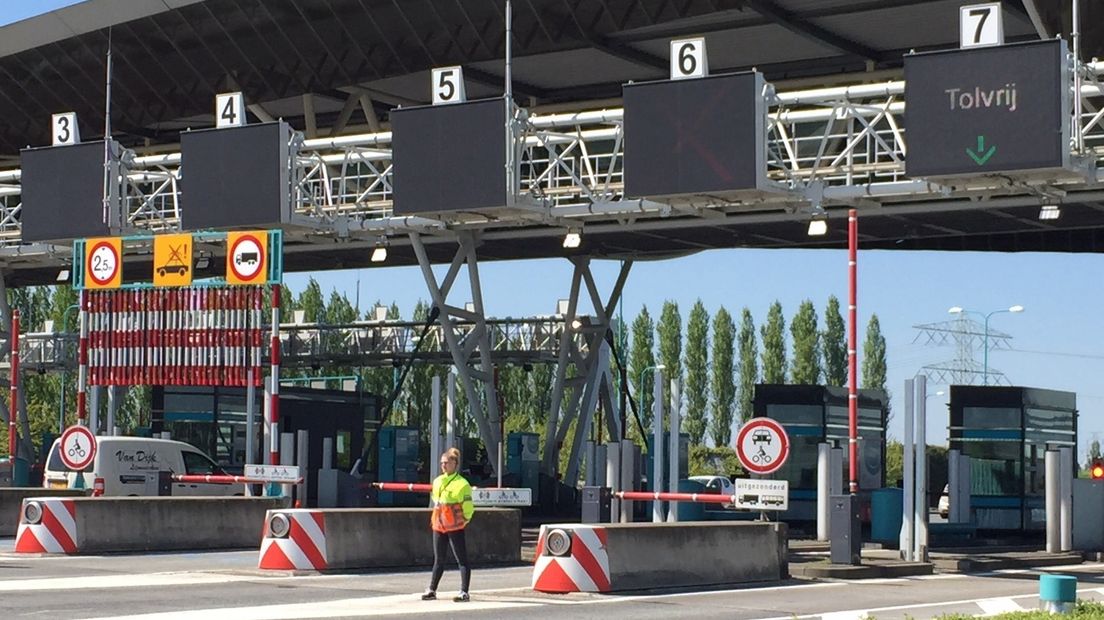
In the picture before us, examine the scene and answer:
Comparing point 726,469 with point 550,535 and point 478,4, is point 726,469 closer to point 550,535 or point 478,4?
point 478,4

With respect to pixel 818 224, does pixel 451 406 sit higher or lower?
lower

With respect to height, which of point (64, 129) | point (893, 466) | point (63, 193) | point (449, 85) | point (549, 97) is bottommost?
point (893, 466)

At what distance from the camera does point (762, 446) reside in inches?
926

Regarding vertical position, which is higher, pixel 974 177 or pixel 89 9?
pixel 89 9

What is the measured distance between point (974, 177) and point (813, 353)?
2844 inches

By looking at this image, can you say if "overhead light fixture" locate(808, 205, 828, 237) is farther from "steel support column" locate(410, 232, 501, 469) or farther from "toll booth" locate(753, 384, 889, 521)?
"steel support column" locate(410, 232, 501, 469)

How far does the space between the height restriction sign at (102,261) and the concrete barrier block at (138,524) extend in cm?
533

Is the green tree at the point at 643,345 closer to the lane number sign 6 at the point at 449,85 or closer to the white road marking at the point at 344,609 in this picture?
the lane number sign 6 at the point at 449,85

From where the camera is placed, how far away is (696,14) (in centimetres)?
3709

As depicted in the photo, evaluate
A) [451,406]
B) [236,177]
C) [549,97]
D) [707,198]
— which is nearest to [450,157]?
[451,406]

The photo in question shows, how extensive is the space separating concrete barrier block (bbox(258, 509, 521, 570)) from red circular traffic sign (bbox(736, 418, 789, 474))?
4202 mm

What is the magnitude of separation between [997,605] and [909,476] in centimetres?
710

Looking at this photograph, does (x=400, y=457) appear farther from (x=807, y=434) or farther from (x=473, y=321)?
(x=807, y=434)

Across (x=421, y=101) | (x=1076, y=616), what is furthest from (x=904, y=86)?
(x=421, y=101)
